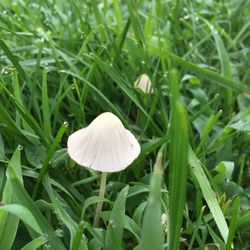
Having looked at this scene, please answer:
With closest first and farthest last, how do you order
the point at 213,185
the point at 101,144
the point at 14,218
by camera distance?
the point at 14,218 < the point at 101,144 < the point at 213,185

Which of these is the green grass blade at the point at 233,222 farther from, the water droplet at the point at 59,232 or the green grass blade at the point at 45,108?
the green grass blade at the point at 45,108

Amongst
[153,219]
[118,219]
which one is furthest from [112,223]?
[153,219]

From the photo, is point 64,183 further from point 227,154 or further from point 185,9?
point 185,9

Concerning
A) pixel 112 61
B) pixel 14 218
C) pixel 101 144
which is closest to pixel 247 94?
pixel 112 61

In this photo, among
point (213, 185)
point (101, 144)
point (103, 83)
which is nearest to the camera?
point (101, 144)

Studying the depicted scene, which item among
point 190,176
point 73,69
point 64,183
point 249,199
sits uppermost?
point 73,69

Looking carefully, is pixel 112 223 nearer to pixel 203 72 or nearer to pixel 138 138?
pixel 138 138

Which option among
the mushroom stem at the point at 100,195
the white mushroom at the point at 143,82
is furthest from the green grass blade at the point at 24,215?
the white mushroom at the point at 143,82
